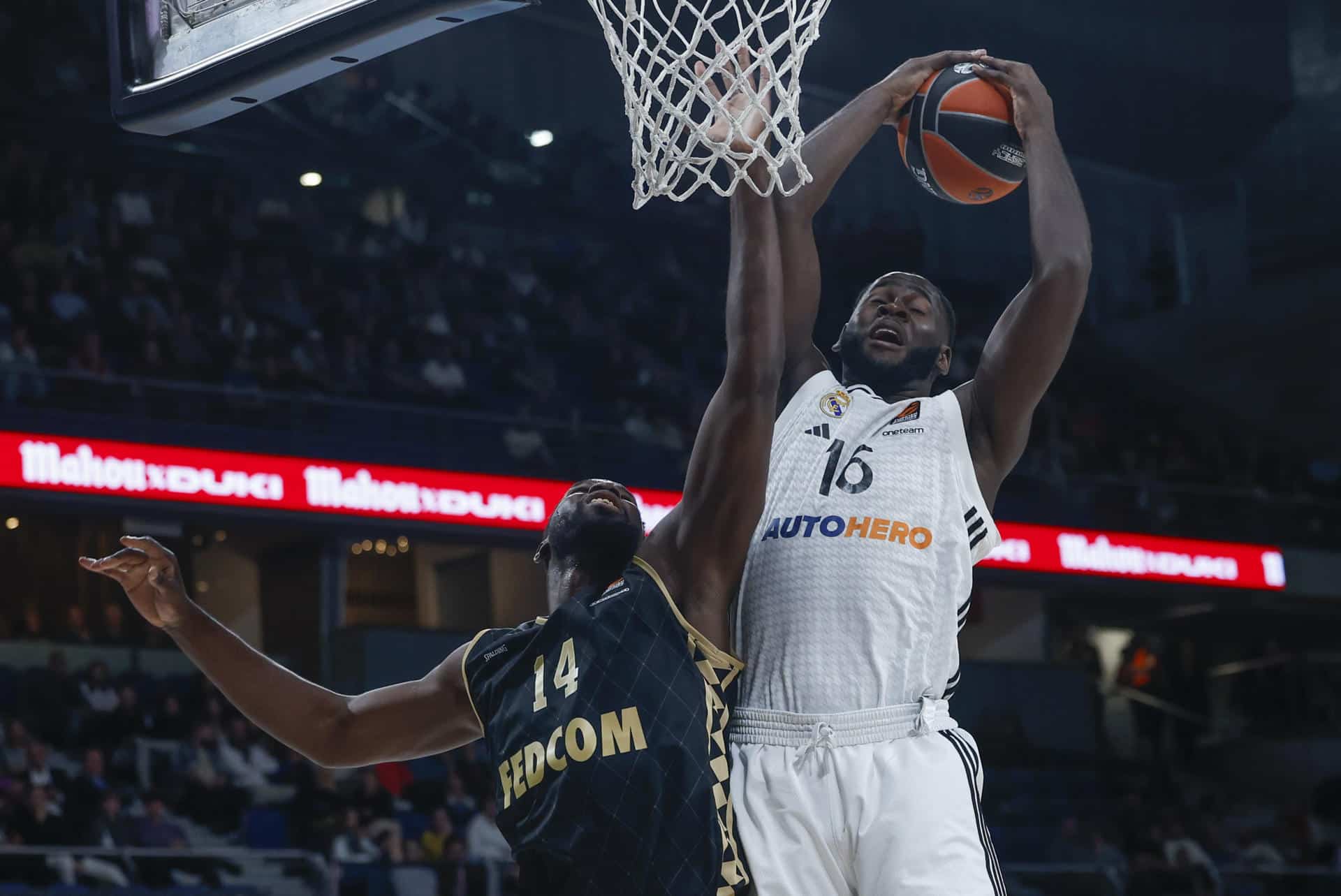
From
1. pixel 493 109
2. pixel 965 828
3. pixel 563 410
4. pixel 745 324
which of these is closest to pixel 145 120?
pixel 745 324

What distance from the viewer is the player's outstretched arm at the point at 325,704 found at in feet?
11.0

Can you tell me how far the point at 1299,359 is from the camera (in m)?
17.8

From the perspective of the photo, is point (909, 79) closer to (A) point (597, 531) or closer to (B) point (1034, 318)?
(B) point (1034, 318)

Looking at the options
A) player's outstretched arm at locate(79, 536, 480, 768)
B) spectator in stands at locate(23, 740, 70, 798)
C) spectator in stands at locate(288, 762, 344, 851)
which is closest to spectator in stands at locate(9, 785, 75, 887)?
spectator in stands at locate(23, 740, 70, 798)

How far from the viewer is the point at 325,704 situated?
344 cm

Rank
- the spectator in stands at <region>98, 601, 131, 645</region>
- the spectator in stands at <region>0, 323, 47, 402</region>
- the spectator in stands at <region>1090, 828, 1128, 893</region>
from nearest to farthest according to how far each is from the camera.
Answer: the spectator in stands at <region>0, 323, 47, 402</region>, the spectator in stands at <region>98, 601, 131, 645</region>, the spectator in stands at <region>1090, 828, 1128, 893</region>

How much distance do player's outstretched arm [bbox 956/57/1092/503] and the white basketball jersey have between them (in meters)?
0.06

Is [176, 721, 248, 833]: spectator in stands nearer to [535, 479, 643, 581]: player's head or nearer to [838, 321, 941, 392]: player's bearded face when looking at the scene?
[535, 479, 643, 581]: player's head

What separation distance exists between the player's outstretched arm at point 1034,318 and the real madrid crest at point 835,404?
23 cm

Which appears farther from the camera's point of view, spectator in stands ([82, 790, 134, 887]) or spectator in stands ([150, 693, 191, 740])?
spectator in stands ([150, 693, 191, 740])

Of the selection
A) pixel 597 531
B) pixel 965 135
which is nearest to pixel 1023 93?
pixel 965 135

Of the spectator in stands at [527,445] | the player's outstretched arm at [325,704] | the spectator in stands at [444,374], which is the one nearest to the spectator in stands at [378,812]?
the spectator in stands at [527,445]

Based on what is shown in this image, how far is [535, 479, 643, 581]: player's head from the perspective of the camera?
10.8 ft

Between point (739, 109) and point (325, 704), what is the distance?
1.47 metres
